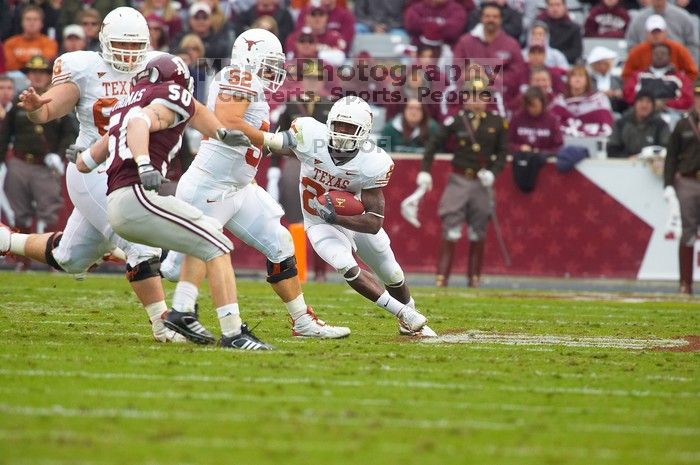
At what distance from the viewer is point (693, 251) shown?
11695 mm

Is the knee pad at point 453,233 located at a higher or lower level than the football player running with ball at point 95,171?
lower

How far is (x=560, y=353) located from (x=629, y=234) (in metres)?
5.99

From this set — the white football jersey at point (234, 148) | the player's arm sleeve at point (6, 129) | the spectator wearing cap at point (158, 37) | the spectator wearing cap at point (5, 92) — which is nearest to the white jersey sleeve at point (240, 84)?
the white football jersey at point (234, 148)

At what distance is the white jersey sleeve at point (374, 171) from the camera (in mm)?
7336

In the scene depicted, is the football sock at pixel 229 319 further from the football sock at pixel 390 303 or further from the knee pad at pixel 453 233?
the knee pad at pixel 453 233

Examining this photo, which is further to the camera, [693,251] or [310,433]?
[693,251]

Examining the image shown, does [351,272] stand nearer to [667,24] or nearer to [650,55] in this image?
[650,55]

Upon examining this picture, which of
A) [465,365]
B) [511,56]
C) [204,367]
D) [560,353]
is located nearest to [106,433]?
[204,367]

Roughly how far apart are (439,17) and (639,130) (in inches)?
111

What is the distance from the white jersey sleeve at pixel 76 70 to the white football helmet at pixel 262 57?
0.80 m

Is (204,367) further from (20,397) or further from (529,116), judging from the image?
(529,116)

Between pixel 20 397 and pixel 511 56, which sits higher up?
pixel 511 56

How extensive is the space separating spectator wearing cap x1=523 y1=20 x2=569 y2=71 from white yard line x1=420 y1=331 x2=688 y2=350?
265 inches

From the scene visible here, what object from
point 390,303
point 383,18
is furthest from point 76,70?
point 383,18
